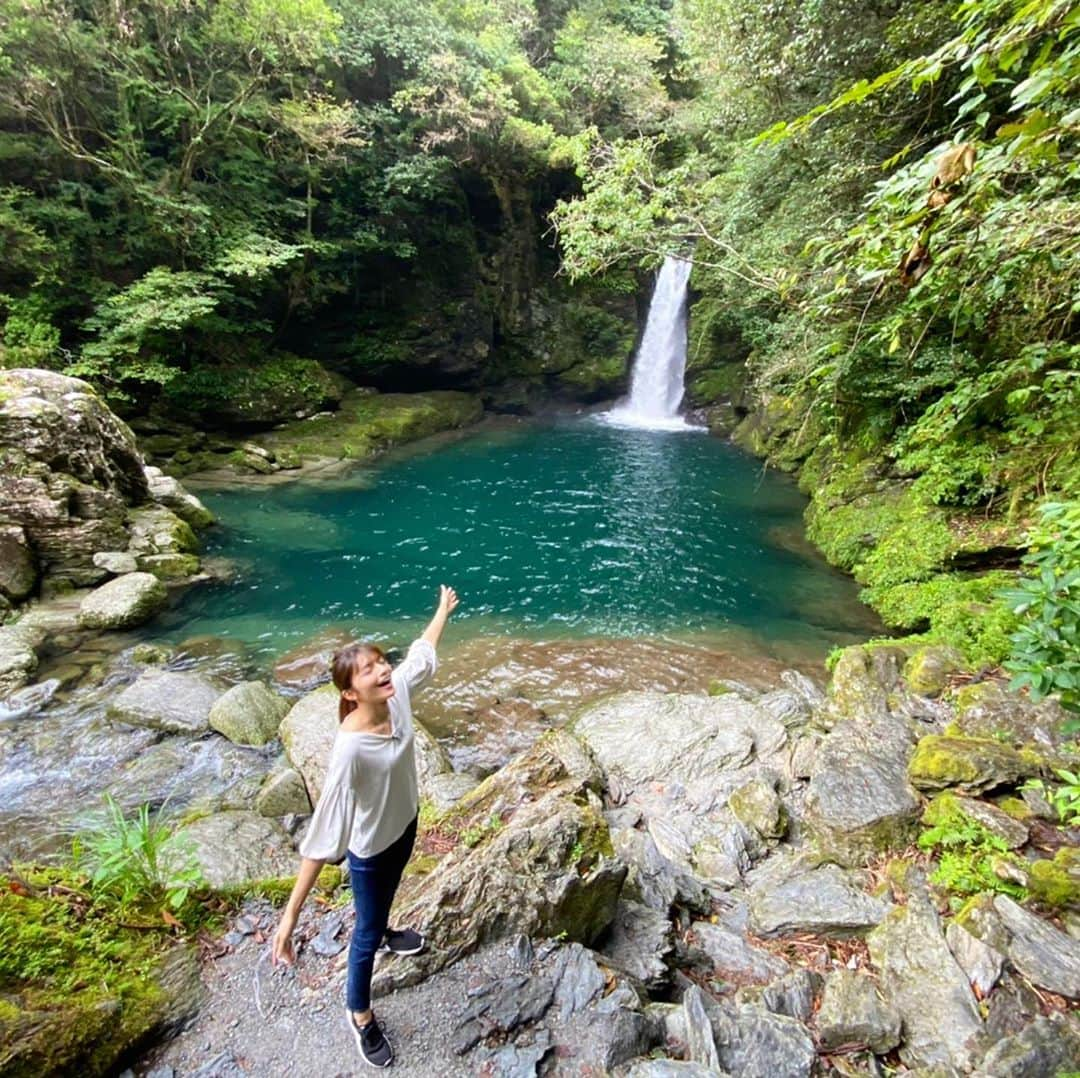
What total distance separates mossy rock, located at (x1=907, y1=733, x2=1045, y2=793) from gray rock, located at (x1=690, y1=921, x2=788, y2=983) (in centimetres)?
175

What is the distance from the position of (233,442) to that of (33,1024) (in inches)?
696

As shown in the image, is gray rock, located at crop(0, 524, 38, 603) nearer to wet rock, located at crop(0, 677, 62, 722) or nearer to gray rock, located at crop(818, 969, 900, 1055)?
wet rock, located at crop(0, 677, 62, 722)

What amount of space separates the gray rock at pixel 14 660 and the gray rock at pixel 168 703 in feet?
4.21

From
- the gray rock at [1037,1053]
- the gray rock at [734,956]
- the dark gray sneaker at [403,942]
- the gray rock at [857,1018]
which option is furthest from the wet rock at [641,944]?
the gray rock at [1037,1053]

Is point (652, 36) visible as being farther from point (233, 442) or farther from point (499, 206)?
point (233, 442)

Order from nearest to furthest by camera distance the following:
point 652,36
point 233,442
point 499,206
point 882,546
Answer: point 882,546, point 233,442, point 652,36, point 499,206

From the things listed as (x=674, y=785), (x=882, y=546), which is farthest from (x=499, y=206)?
(x=674, y=785)

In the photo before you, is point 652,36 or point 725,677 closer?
point 725,677

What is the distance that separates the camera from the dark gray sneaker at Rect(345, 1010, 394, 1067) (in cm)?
242

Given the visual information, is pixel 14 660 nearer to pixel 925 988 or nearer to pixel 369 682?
pixel 369 682

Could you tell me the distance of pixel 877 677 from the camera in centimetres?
593

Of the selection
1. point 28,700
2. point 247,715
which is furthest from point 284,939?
point 28,700

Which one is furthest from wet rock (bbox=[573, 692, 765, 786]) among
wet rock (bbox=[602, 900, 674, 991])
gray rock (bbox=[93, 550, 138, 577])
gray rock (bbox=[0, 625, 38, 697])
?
gray rock (bbox=[93, 550, 138, 577])

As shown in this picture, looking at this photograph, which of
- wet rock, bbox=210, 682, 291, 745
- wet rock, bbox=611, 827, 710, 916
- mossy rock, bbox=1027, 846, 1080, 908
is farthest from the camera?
wet rock, bbox=210, 682, 291, 745
